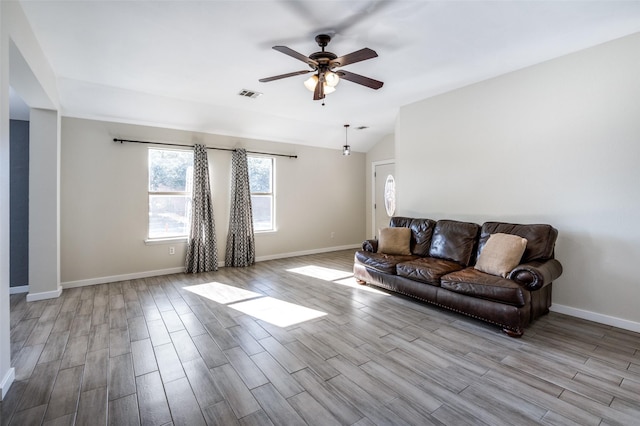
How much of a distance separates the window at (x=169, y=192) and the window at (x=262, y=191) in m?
1.20

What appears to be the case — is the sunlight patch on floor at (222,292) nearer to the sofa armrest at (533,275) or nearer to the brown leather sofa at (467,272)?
the brown leather sofa at (467,272)

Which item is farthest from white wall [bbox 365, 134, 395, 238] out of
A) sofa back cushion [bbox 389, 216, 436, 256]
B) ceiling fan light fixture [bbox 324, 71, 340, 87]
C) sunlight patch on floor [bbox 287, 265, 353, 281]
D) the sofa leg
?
the sofa leg

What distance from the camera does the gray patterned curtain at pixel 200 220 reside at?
5039mm

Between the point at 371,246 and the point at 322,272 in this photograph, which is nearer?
the point at 371,246

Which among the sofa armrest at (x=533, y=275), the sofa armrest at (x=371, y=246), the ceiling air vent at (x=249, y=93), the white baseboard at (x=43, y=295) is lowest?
the white baseboard at (x=43, y=295)

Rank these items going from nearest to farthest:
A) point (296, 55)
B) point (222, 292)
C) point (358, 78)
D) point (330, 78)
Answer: point (296, 55)
point (330, 78)
point (358, 78)
point (222, 292)

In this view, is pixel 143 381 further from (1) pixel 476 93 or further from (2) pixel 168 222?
(1) pixel 476 93

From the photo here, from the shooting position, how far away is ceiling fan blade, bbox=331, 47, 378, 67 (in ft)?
7.71

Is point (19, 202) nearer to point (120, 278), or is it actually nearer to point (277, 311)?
point (120, 278)

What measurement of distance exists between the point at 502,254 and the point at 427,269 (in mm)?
767

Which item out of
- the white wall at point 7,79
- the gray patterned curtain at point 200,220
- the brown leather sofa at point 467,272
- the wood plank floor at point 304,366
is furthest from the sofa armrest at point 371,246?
the white wall at point 7,79

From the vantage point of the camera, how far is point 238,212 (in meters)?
5.48

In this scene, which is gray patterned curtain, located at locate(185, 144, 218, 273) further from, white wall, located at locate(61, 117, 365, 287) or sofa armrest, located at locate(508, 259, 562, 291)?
sofa armrest, located at locate(508, 259, 562, 291)

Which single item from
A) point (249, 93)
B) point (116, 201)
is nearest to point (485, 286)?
point (249, 93)
